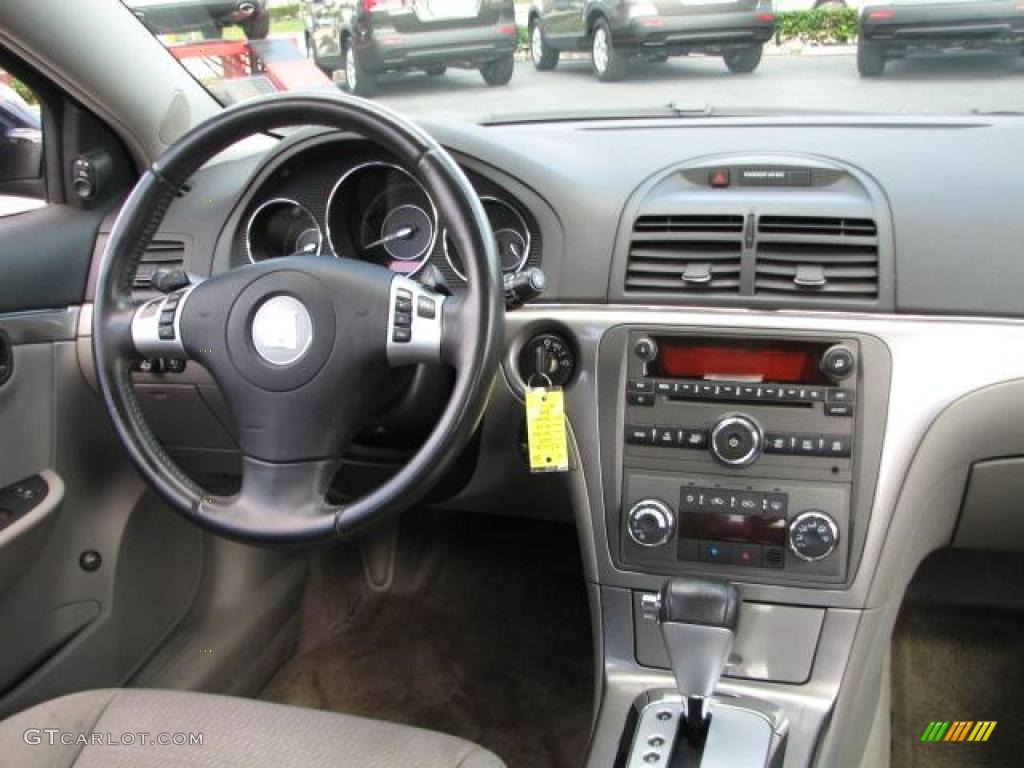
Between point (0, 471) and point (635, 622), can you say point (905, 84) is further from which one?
point (0, 471)

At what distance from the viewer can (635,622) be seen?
1905 millimetres

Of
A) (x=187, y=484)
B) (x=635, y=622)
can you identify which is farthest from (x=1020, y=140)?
(x=187, y=484)

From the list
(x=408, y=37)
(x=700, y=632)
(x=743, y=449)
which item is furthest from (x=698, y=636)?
(x=408, y=37)

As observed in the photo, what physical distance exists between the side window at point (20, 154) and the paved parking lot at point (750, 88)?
738 millimetres

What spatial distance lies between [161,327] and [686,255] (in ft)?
2.85

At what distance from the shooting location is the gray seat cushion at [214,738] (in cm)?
142

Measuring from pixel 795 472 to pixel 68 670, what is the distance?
1463 mm

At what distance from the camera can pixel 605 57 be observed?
2102mm

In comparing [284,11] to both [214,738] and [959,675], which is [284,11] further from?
[959,675]

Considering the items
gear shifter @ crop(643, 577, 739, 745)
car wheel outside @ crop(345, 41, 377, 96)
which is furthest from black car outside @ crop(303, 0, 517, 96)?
gear shifter @ crop(643, 577, 739, 745)

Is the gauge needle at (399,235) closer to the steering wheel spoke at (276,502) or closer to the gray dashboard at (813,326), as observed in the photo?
the gray dashboard at (813,326)

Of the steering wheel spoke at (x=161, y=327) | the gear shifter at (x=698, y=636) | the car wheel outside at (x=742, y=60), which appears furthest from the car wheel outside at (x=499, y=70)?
the gear shifter at (x=698, y=636)

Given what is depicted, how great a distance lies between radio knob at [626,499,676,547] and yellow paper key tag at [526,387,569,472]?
19 cm

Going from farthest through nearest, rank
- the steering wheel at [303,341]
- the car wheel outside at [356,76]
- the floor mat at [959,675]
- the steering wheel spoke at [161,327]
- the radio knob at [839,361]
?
the floor mat at [959,675]
the car wheel outside at [356,76]
the radio knob at [839,361]
the steering wheel spoke at [161,327]
the steering wheel at [303,341]
